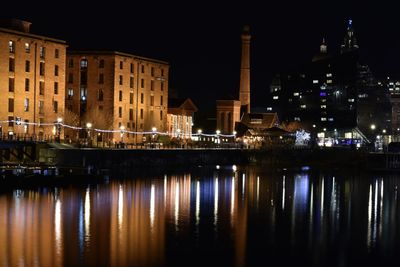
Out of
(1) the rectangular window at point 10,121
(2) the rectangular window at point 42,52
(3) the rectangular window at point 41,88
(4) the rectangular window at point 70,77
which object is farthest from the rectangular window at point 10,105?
(4) the rectangular window at point 70,77

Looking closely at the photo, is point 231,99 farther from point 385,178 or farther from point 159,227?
point 159,227

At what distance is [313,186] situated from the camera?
77.7 m

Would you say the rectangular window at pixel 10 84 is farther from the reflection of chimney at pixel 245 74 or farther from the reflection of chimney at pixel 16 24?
the reflection of chimney at pixel 245 74

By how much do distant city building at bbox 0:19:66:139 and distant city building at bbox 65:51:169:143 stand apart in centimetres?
916

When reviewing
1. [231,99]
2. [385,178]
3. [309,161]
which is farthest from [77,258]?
[231,99]

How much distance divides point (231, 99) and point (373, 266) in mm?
115431

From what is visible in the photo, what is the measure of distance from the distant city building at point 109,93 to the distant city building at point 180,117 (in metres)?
9.15

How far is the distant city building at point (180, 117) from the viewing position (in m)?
130

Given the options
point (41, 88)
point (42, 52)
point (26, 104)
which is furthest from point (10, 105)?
point (42, 52)

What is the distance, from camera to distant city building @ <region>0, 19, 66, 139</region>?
9181 cm

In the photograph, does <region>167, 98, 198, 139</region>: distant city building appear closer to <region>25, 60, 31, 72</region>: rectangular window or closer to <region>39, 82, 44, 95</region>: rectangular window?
<region>39, 82, 44, 95</region>: rectangular window

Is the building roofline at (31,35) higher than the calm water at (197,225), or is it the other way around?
the building roofline at (31,35)

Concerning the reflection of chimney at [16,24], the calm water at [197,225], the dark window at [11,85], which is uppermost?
the reflection of chimney at [16,24]

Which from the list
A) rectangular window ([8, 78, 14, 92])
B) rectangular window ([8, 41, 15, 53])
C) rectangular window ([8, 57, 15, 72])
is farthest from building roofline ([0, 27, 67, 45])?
rectangular window ([8, 78, 14, 92])
